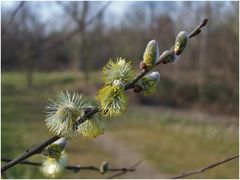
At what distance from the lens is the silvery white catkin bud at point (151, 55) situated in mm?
709

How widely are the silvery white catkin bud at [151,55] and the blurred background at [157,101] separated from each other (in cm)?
75

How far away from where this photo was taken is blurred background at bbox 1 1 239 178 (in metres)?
6.66

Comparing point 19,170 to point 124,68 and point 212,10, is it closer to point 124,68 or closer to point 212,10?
point 124,68

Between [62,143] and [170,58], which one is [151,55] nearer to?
[170,58]

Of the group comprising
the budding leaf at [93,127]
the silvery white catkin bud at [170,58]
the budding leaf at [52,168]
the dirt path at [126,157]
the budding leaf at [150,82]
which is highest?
the dirt path at [126,157]

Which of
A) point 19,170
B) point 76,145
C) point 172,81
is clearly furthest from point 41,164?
point 172,81

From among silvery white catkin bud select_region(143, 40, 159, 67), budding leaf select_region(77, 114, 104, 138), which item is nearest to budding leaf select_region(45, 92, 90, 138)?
budding leaf select_region(77, 114, 104, 138)

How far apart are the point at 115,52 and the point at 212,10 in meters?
8.99

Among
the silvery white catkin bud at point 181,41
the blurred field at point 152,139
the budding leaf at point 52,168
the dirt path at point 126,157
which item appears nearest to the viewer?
the silvery white catkin bud at point 181,41

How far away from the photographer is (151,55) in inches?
28.3

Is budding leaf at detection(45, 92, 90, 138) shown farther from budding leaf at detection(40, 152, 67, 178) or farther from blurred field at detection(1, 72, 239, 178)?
blurred field at detection(1, 72, 239, 178)

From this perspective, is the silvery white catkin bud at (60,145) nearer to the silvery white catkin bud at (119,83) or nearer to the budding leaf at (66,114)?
the budding leaf at (66,114)

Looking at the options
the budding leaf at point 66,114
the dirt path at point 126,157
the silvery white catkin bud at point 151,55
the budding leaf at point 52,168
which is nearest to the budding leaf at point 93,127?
the budding leaf at point 66,114

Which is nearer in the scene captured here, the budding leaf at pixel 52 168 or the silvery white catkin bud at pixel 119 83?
the silvery white catkin bud at pixel 119 83
